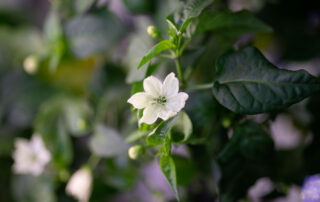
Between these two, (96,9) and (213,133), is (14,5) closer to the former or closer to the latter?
(96,9)

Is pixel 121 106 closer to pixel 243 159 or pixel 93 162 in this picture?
pixel 93 162

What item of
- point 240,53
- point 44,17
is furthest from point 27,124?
point 240,53

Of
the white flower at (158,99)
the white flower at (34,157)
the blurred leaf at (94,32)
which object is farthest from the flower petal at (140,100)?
the white flower at (34,157)

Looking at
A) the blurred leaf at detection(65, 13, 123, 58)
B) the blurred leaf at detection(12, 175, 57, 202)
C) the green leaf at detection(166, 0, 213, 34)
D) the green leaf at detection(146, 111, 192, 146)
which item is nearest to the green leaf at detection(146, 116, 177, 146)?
the green leaf at detection(146, 111, 192, 146)

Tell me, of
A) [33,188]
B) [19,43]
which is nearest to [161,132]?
[33,188]

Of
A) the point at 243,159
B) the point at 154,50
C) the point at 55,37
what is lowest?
the point at 243,159

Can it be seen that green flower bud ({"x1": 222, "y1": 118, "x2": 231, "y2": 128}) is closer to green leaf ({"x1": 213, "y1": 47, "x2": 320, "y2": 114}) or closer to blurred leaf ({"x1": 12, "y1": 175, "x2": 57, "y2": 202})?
green leaf ({"x1": 213, "y1": 47, "x2": 320, "y2": 114})
